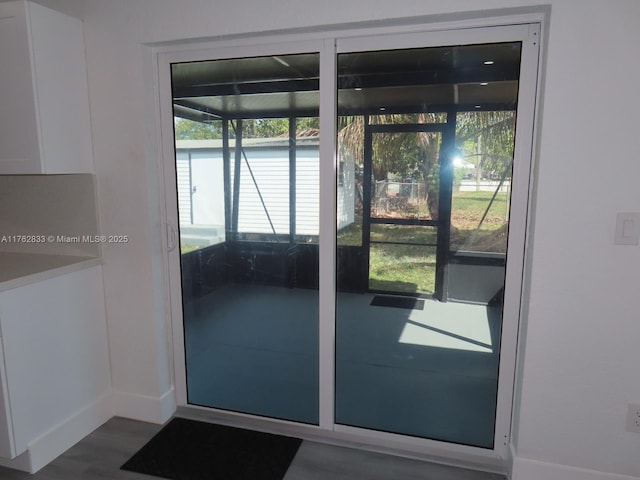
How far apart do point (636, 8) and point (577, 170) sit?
66 centimetres

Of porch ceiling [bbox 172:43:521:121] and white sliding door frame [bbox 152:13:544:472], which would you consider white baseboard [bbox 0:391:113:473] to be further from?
porch ceiling [bbox 172:43:521:121]

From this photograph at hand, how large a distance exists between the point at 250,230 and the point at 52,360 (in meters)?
1.27

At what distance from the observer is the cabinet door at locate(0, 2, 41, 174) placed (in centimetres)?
197

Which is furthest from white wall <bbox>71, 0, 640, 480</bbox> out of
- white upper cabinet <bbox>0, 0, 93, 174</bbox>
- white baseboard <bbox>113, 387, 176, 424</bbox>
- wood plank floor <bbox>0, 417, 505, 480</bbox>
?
white baseboard <bbox>113, 387, 176, 424</bbox>

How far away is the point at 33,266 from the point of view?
7.38ft

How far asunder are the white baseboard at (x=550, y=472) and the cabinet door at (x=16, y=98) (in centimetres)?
286

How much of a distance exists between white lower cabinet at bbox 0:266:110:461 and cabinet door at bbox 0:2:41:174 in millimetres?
650

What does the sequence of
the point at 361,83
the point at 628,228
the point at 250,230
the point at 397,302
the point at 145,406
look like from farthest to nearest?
the point at 145,406 < the point at 250,230 < the point at 397,302 < the point at 361,83 < the point at 628,228

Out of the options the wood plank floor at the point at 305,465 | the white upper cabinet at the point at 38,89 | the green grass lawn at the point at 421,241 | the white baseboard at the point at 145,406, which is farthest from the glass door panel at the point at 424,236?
the white upper cabinet at the point at 38,89

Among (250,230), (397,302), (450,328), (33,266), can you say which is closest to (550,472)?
(450,328)

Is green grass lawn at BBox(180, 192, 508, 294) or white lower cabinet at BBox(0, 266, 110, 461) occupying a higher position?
green grass lawn at BBox(180, 192, 508, 294)

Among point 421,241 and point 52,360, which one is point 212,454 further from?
point 421,241

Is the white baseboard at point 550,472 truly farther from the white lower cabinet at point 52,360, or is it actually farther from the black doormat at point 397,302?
the white lower cabinet at point 52,360

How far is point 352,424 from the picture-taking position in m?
2.38
